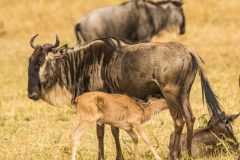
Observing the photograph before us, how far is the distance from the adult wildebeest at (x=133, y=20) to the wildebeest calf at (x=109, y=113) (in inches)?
408

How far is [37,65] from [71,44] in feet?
47.4

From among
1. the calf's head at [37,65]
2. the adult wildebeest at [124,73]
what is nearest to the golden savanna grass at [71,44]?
the adult wildebeest at [124,73]

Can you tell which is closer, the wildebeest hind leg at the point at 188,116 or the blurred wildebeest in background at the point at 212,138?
the wildebeest hind leg at the point at 188,116

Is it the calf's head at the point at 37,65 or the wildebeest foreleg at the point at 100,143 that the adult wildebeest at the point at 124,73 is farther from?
the wildebeest foreleg at the point at 100,143

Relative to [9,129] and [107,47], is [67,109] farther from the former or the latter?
[107,47]

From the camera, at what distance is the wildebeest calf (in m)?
7.29

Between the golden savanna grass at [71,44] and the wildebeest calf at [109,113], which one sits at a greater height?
the wildebeest calf at [109,113]

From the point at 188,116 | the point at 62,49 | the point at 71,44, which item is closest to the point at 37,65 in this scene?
the point at 62,49

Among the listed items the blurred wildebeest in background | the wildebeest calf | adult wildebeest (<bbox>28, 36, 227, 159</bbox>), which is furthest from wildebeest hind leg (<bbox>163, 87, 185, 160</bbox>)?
the wildebeest calf

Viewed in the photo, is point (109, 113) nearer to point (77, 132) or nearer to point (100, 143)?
point (77, 132)

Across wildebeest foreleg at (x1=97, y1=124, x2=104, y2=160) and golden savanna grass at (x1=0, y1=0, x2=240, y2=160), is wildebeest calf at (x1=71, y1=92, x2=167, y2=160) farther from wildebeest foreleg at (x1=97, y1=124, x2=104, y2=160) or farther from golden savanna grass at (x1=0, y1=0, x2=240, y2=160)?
wildebeest foreleg at (x1=97, y1=124, x2=104, y2=160)

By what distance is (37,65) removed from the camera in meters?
8.09

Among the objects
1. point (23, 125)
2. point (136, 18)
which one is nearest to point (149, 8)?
point (136, 18)

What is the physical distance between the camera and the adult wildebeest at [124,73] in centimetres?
761
